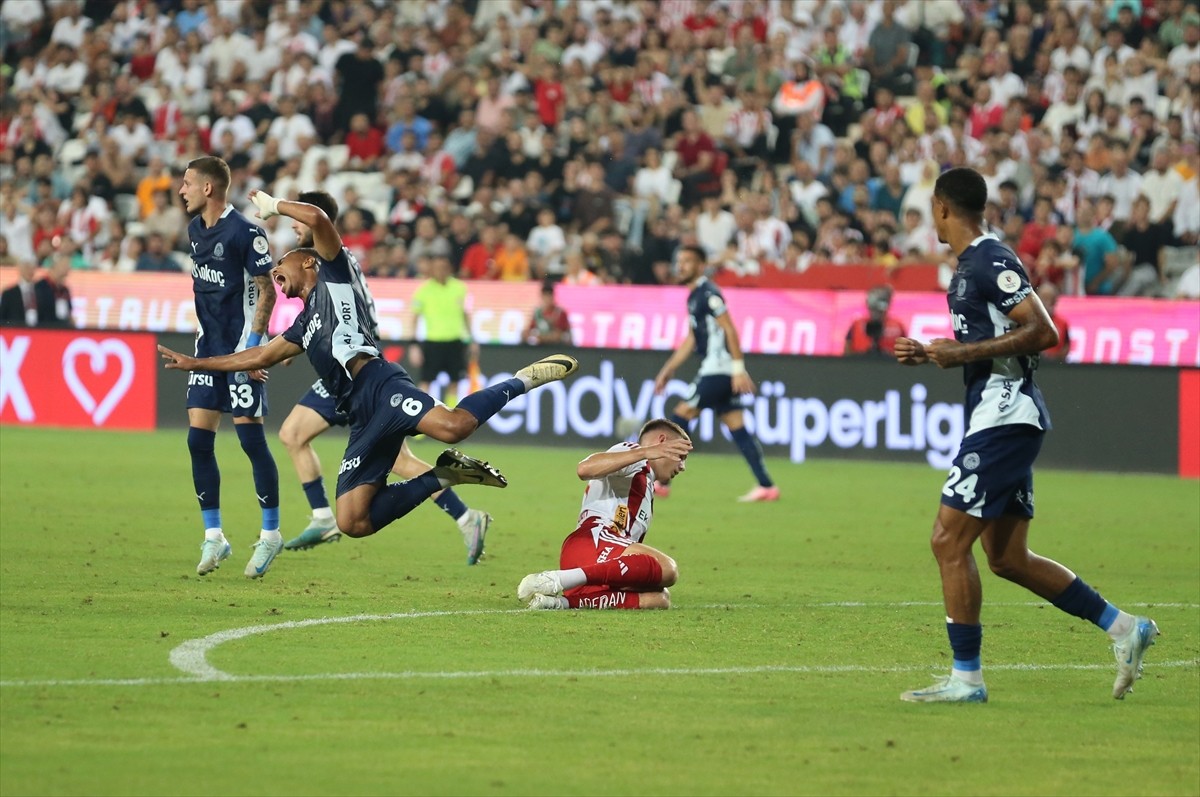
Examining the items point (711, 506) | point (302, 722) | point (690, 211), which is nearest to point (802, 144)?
point (690, 211)

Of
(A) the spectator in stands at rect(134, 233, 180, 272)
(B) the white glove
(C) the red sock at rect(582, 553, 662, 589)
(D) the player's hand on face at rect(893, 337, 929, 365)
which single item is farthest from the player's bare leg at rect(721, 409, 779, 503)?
(A) the spectator in stands at rect(134, 233, 180, 272)

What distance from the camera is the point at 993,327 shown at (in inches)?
293

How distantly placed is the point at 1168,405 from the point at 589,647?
12.3 m

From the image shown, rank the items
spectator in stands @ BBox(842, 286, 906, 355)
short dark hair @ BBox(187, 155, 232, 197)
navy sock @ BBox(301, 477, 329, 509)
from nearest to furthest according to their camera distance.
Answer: short dark hair @ BBox(187, 155, 232, 197)
navy sock @ BBox(301, 477, 329, 509)
spectator in stands @ BBox(842, 286, 906, 355)

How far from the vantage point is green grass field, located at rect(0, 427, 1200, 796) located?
6.18 m

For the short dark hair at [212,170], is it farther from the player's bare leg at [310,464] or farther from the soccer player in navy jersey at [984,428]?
the soccer player in navy jersey at [984,428]

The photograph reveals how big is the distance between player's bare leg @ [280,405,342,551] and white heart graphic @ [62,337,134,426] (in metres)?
11.2

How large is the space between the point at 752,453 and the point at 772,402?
4.05 m

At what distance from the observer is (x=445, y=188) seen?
27328 millimetres

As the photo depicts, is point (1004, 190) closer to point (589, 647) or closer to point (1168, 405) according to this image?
point (1168, 405)

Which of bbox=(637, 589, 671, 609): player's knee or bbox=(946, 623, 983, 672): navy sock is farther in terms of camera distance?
bbox=(637, 589, 671, 609): player's knee

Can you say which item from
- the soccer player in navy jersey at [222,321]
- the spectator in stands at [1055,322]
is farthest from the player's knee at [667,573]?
the spectator in stands at [1055,322]

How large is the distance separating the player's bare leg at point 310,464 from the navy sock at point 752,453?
18.4ft

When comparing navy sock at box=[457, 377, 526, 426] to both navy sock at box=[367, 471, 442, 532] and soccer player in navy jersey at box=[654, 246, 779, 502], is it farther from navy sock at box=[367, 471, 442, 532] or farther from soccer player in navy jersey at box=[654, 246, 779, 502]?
soccer player in navy jersey at box=[654, 246, 779, 502]
